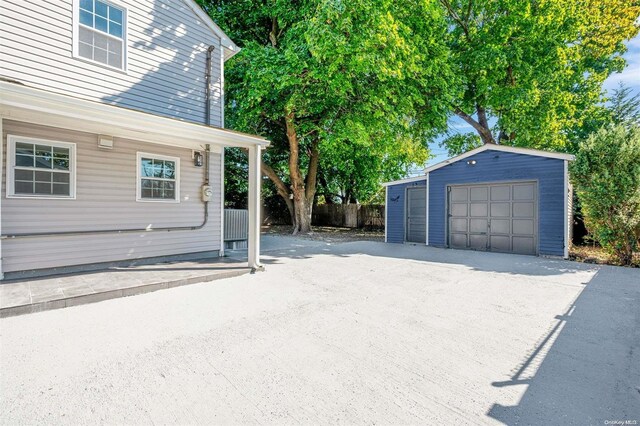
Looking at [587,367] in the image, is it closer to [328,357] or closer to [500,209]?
[328,357]

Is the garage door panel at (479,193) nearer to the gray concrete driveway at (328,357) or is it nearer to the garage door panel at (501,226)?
the garage door panel at (501,226)

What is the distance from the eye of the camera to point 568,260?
26.8 feet

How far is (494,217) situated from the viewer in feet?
31.7

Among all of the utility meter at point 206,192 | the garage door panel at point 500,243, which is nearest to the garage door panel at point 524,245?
the garage door panel at point 500,243

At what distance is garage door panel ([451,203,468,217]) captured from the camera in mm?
10258

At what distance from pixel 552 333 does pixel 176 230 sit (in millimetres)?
6438

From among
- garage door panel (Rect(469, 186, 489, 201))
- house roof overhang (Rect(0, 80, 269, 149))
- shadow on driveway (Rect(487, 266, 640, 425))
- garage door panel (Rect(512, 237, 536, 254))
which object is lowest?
shadow on driveway (Rect(487, 266, 640, 425))

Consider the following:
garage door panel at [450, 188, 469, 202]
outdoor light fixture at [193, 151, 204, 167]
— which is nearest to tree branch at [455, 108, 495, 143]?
garage door panel at [450, 188, 469, 202]

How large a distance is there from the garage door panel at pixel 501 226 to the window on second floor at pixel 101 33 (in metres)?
9.93

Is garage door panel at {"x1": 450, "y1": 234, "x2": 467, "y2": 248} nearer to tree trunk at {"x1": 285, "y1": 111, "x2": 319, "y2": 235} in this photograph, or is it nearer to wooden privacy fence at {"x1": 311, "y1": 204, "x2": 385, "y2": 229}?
tree trunk at {"x1": 285, "y1": 111, "x2": 319, "y2": 235}

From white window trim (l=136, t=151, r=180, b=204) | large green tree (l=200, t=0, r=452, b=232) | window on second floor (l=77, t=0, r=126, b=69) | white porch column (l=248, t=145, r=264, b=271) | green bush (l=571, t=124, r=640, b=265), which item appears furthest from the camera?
large green tree (l=200, t=0, r=452, b=232)

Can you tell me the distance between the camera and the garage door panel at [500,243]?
9403 mm

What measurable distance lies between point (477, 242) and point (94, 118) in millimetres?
9793

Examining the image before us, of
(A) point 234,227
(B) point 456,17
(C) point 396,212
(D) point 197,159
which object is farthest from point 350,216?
(D) point 197,159
